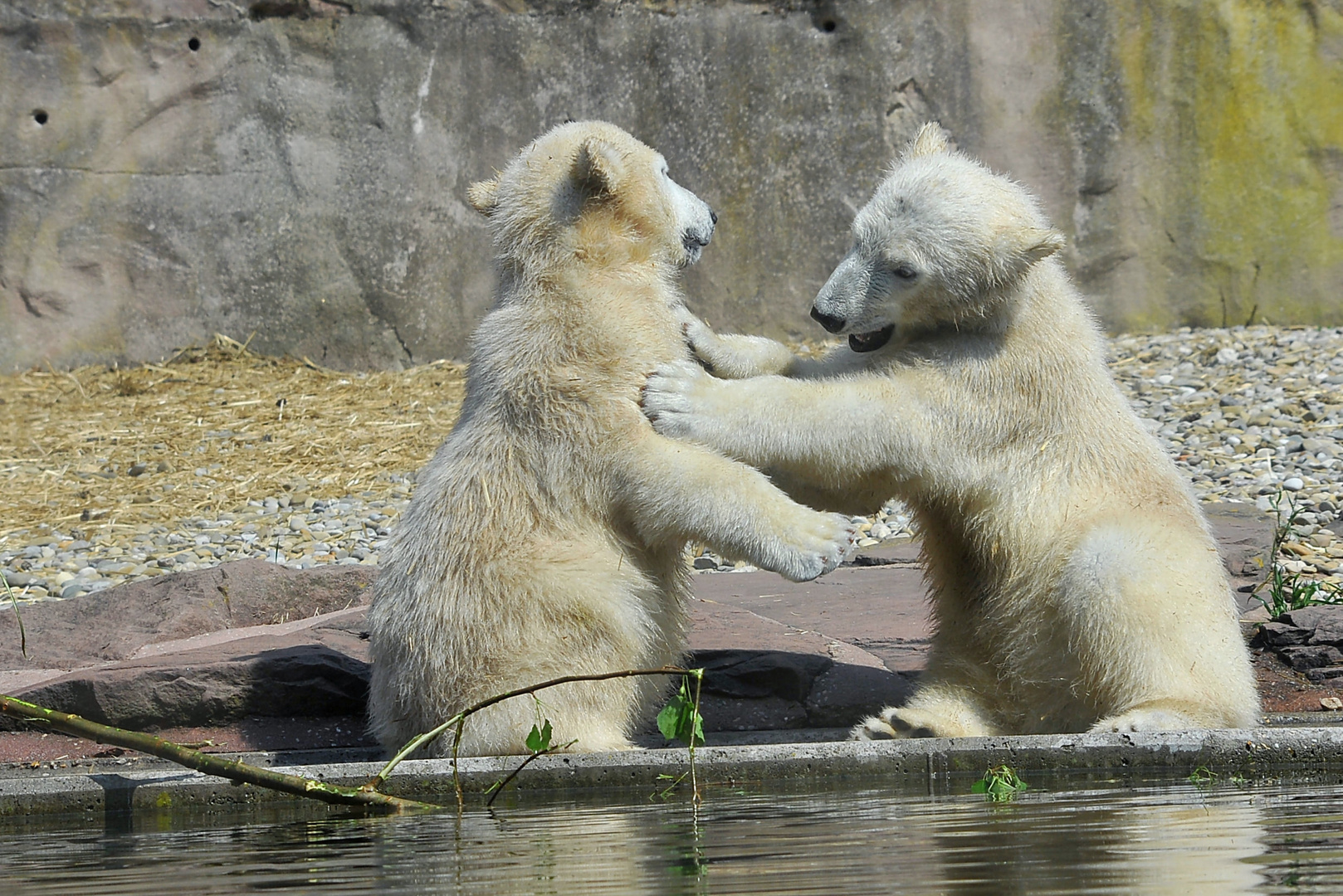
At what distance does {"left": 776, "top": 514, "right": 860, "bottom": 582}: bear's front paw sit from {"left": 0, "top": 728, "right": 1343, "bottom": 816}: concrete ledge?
0.40m

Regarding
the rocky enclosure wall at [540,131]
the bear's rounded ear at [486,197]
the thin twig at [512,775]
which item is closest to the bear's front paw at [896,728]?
the thin twig at [512,775]

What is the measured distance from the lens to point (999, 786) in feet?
9.66

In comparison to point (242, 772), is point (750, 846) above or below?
below

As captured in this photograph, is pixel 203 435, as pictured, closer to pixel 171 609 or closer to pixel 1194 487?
pixel 171 609

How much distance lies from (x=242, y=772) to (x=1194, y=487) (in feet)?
20.3

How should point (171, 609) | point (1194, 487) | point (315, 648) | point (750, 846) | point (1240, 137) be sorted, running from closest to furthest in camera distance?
point (750, 846) → point (315, 648) → point (171, 609) → point (1194, 487) → point (1240, 137)

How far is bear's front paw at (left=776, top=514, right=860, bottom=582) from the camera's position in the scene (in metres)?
3.35

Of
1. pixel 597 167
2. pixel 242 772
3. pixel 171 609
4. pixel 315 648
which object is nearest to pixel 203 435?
pixel 171 609

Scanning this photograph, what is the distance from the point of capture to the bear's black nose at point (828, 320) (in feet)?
12.5

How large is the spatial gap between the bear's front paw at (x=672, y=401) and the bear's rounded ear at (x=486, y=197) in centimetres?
78

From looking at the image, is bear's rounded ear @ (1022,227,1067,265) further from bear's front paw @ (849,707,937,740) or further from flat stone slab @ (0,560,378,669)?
flat stone slab @ (0,560,378,669)

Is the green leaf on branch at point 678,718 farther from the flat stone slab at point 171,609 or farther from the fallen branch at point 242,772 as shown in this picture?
the flat stone slab at point 171,609

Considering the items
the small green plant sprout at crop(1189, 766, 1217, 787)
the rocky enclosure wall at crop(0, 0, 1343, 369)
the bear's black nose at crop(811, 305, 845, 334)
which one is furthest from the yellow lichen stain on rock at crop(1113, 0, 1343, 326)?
the small green plant sprout at crop(1189, 766, 1217, 787)

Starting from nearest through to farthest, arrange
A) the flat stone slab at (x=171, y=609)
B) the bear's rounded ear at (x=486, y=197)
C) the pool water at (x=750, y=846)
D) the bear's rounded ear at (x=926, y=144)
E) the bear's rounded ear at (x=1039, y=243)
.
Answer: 1. the pool water at (x=750, y=846)
2. the bear's rounded ear at (x=1039, y=243)
3. the bear's rounded ear at (x=486, y=197)
4. the bear's rounded ear at (x=926, y=144)
5. the flat stone slab at (x=171, y=609)
